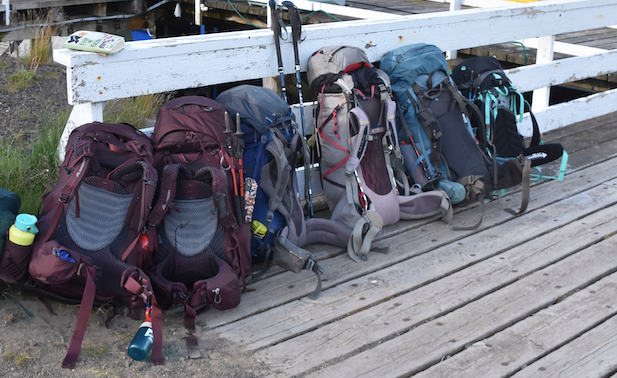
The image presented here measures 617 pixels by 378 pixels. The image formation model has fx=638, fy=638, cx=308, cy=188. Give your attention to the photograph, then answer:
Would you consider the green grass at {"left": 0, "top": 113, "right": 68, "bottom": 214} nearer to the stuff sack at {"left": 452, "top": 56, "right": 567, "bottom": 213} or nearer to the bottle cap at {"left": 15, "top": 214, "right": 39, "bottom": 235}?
the bottle cap at {"left": 15, "top": 214, "right": 39, "bottom": 235}

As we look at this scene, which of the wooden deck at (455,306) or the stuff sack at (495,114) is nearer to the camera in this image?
the wooden deck at (455,306)

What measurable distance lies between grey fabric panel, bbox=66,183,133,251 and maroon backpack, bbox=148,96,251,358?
0.13m

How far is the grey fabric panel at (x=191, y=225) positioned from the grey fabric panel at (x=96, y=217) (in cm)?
21

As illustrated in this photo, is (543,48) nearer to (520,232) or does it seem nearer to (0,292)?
(520,232)

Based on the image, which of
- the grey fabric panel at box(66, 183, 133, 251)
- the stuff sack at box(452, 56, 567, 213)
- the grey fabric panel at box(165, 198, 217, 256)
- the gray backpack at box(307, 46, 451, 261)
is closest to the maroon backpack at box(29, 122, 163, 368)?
the grey fabric panel at box(66, 183, 133, 251)

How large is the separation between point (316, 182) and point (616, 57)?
3.20 meters

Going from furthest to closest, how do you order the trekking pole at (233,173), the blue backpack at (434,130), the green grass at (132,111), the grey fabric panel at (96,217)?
the green grass at (132,111), the blue backpack at (434,130), the trekking pole at (233,173), the grey fabric panel at (96,217)

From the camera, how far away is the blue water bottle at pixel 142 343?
7.14 ft

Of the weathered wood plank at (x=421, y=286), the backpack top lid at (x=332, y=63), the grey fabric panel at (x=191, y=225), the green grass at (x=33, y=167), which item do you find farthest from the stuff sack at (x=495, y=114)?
the green grass at (x=33, y=167)

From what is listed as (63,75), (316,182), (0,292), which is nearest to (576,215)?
(316,182)

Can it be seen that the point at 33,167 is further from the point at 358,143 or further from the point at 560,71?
the point at 560,71

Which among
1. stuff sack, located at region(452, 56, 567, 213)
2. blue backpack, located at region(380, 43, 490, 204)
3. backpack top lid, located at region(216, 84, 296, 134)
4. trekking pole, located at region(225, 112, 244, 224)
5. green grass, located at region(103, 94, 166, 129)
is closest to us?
trekking pole, located at region(225, 112, 244, 224)

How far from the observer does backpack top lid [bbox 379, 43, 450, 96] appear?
3.59 m

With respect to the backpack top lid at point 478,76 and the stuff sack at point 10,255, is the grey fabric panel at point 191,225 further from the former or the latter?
the backpack top lid at point 478,76
